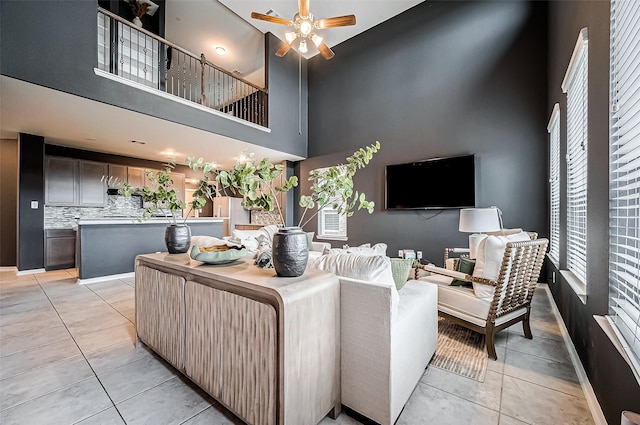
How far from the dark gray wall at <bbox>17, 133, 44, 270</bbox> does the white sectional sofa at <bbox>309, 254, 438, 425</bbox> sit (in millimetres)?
6321

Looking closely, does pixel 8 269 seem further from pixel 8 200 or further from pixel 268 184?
pixel 268 184

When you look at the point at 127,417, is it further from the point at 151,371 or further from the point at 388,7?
the point at 388,7

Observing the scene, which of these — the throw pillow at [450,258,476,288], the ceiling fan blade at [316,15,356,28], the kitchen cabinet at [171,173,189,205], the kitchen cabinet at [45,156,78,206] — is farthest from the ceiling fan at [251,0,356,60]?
the kitchen cabinet at [45,156,78,206]

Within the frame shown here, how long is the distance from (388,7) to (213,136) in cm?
416

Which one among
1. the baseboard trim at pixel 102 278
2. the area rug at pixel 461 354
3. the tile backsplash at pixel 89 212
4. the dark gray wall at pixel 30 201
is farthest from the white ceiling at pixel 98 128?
the area rug at pixel 461 354

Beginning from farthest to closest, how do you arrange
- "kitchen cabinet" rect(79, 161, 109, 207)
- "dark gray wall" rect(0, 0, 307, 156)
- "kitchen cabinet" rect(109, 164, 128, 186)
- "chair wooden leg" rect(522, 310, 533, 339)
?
"kitchen cabinet" rect(109, 164, 128, 186) < "kitchen cabinet" rect(79, 161, 109, 207) < "dark gray wall" rect(0, 0, 307, 156) < "chair wooden leg" rect(522, 310, 533, 339)

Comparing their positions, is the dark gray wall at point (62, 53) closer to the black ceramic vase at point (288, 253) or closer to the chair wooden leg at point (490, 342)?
the black ceramic vase at point (288, 253)

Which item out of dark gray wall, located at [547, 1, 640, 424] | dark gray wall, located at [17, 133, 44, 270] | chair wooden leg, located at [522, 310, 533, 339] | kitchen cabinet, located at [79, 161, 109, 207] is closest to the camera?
dark gray wall, located at [547, 1, 640, 424]

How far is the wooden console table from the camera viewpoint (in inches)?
42.6

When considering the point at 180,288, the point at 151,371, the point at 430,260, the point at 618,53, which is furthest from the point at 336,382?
the point at 430,260

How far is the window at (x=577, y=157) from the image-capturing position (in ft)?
6.24

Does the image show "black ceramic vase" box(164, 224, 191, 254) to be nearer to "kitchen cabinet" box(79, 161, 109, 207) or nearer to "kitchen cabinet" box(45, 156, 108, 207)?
"kitchen cabinet" box(45, 156, 108, 207)

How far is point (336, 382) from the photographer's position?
136 cm

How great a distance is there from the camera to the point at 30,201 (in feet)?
15.8
